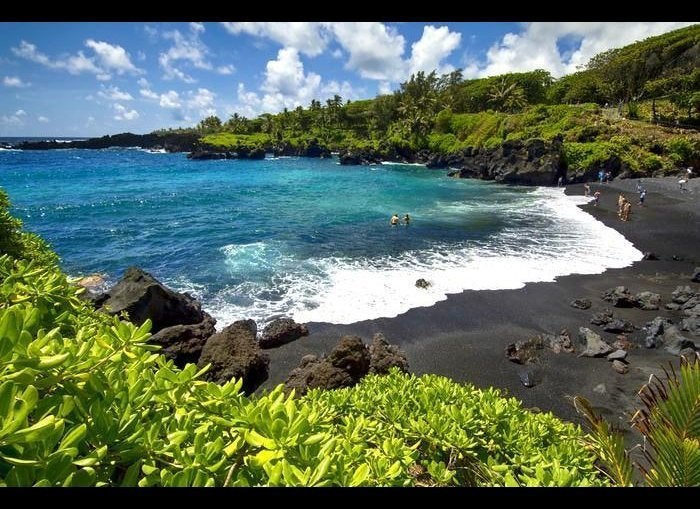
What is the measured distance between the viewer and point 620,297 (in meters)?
16.3

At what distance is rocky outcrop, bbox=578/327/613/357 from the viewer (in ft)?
41.9

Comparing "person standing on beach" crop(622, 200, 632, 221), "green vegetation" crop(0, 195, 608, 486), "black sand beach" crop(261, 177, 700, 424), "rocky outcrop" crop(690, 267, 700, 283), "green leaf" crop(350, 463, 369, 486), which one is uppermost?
"green vegetation" crop(0, 195, 608, 486)

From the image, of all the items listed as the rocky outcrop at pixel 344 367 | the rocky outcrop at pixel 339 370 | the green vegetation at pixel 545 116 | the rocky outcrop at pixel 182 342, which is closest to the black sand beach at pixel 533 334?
the rocky outcrop at pixel 344 367

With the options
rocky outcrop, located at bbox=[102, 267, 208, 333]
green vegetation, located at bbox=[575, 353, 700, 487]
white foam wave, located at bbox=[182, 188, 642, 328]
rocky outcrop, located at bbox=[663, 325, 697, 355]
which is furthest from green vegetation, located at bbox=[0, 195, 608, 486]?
white foam wave, located at bbox=[182, 188, 642, 328]

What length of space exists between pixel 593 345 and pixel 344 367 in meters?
8.85

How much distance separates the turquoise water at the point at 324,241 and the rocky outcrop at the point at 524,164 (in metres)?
4.19

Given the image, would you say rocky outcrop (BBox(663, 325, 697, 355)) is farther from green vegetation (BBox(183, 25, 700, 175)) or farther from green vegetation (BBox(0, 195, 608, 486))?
green vegetation (BBox(183, 25, 700, 175))

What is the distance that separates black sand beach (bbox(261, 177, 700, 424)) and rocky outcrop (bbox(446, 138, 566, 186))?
3070 cm

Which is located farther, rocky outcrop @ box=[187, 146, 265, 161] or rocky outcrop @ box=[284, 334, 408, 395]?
rocky outcrop @ box=[187, 146, 265, 161]

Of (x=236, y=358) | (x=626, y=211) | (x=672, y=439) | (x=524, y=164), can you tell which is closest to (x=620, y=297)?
(x=236, y=358)

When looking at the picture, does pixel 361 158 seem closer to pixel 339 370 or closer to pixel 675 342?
pixel 675 342

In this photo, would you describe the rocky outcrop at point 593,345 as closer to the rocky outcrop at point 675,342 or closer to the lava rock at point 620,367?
the lava rock at point 620,367
